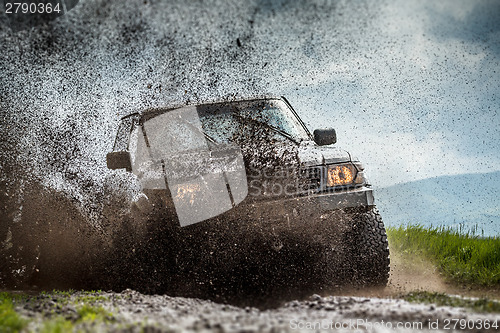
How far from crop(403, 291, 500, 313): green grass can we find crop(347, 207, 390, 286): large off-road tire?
0.38 m

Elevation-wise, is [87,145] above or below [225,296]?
above

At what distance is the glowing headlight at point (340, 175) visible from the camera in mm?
4141

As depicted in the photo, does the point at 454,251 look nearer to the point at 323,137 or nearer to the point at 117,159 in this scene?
the point at 323,137

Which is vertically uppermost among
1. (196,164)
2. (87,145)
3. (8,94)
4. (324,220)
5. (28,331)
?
(8,94)

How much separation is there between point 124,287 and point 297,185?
2029 mm

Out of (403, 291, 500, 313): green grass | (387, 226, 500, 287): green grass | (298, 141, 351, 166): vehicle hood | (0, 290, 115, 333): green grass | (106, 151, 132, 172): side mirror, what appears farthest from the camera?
(387, 226, 500, 287): green grass

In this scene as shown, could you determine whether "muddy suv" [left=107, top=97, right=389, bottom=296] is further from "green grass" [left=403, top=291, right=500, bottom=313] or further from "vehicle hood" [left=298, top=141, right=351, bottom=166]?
"green grass" [left=403, top=291, right=500, bottom=313]

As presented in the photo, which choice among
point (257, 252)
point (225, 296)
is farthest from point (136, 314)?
point (257, 252)

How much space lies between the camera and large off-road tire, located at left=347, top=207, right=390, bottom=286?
A: 434 centimetres

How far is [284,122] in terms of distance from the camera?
5047 millimetres

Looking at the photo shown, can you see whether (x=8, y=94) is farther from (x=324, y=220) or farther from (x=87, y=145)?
(x=324, y=220)

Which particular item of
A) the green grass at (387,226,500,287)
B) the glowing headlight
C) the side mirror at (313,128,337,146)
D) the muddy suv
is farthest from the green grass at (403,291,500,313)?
the green grass at (387,226,500,287)

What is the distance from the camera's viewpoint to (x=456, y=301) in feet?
11.6

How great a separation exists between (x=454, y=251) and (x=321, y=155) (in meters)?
3.72
